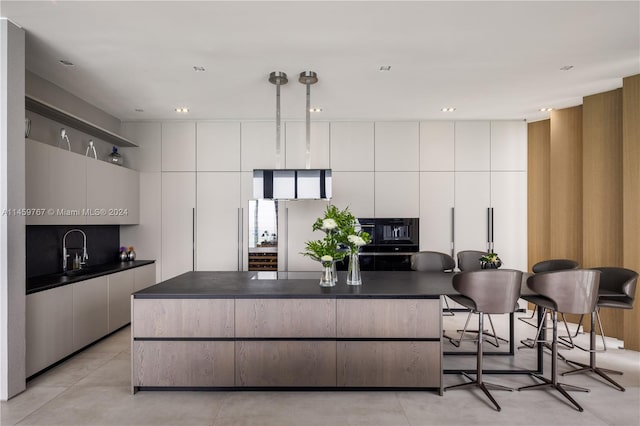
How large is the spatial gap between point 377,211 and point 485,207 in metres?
1.63

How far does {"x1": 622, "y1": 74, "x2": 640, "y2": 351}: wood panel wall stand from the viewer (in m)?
3.67

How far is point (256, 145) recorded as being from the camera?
527cm

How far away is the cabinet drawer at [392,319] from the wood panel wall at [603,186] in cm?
277

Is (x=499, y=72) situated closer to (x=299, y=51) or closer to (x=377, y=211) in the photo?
(x=299, y=51)

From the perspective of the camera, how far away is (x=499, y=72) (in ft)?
11.8

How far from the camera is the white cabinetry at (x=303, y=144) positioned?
17.2 ft

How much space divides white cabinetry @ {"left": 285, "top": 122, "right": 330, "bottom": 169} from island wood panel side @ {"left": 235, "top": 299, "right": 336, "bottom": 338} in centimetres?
291

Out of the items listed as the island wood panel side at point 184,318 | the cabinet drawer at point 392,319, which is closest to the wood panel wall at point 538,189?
the cabinet drawer at point 392,319

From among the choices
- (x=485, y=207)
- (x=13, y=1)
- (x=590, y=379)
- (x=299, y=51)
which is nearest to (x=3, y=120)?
(x=13, y=1)

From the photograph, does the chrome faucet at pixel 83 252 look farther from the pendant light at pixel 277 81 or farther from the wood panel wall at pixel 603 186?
the wood panel wall at pixel 603 186

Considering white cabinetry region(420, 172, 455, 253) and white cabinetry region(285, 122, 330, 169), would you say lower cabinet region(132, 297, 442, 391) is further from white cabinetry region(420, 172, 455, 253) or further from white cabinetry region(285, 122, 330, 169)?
white cabinetry region(285, 122, 330, 169)

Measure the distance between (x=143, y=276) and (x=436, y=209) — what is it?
14.1 ft

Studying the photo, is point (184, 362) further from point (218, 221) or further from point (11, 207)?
point (218, 221)

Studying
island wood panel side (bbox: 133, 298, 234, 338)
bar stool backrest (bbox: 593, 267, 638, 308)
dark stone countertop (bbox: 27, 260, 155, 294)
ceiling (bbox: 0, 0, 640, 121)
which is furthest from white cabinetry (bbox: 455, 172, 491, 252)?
dark stone countertop (bbox: 27, 260, 155, 294)
